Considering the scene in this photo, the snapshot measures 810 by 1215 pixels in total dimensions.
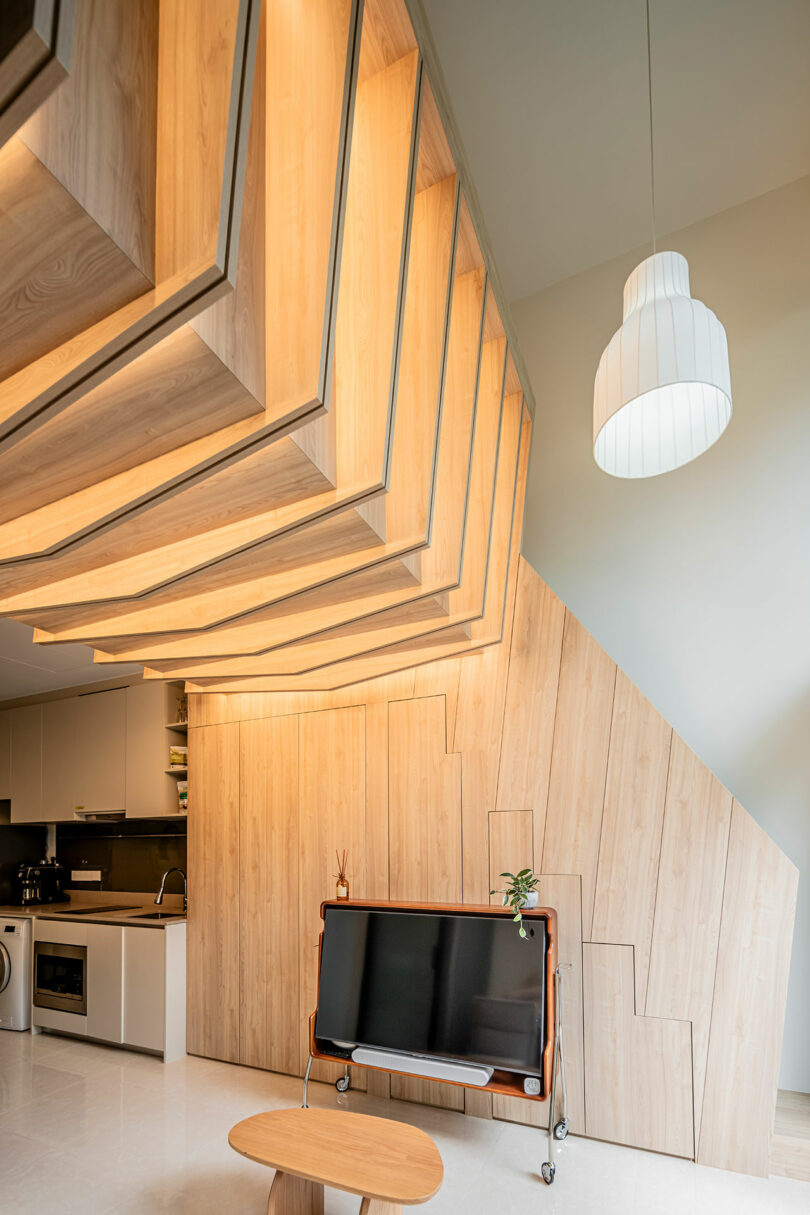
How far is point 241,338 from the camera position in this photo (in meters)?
1.66

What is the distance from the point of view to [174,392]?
170 centimetres

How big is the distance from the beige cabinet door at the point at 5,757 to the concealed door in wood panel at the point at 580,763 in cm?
497

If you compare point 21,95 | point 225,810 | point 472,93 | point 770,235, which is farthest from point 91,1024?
point 770,235

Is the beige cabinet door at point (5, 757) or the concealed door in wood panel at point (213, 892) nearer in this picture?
the concealed door in wood panel at point (213, 892)

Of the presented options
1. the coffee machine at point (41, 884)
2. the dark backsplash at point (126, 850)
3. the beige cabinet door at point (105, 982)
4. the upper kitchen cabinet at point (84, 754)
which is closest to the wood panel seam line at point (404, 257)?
the beige cabinet door at point (105, 982)

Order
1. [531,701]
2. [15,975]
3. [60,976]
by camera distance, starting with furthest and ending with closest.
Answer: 1. [15,975]
2. [60,976]
3. [531,701]

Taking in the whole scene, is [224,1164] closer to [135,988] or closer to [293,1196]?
[293,1196]

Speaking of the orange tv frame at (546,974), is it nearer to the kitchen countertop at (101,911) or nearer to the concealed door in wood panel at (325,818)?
the concealed door in wood panel at (325,818)

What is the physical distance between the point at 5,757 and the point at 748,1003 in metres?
5.99

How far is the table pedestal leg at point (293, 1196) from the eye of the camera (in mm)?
2652

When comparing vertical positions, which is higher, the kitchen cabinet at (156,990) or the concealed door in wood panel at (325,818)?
the concealed door in wood panel at (325,818)

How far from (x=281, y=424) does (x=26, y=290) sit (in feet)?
1.85

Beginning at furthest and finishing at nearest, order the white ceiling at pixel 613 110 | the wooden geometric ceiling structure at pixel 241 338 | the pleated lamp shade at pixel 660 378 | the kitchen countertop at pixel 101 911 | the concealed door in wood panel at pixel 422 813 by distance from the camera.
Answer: the kitchen countertop at pixel 101 911 < the concealed door in wood panel at pixel 422 813 < the white ceiling at pixel 613 110 < the pleated lamp shade at pixel 660 378 < the wooden geometric ceiling structure at pixel 241 338

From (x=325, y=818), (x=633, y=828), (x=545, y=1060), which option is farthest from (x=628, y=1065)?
(x=325, y=818)
